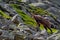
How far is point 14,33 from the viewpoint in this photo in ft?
42.7

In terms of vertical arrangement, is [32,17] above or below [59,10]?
above

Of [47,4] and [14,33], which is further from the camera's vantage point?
[47,4]

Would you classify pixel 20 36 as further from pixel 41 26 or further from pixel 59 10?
pixel 59 10

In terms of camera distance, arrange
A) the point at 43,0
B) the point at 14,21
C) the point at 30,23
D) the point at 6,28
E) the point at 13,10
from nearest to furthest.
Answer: the point at 6,28 → the point at 14,21 → the point at 30,23 → the point at 13,10 → the point at 43,0

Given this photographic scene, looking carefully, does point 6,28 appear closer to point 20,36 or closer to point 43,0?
point 20,36

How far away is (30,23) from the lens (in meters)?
17.6

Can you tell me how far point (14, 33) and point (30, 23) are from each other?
4693 mm

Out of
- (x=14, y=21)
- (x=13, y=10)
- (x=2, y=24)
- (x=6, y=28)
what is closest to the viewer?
(x=6, y=28)

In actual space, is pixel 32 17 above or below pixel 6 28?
below

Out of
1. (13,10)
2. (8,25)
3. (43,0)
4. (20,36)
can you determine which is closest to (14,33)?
(20,36)

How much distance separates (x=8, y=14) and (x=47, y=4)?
11.3m

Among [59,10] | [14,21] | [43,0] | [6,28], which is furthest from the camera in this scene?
[43,0]

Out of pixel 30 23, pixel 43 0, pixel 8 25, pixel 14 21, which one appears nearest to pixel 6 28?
pixel 8 25

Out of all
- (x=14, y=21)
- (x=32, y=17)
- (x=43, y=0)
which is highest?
(x=14, y=21)
